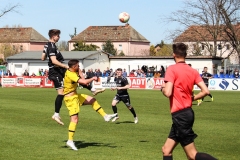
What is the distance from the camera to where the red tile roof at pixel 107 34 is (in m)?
118

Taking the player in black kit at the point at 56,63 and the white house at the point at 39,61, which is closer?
the player in black kit at the point at 56,63

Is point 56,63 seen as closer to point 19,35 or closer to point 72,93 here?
point 72,93

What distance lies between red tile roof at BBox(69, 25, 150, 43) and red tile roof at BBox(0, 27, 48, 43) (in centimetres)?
916

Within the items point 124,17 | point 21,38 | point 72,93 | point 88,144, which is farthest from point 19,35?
point 72,93

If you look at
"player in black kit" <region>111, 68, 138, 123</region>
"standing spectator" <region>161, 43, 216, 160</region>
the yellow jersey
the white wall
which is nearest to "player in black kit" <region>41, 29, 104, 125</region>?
the yellow jersey

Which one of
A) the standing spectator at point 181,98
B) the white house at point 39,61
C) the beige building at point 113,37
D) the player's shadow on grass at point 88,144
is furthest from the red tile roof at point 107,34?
the standing spectator at point 181,98

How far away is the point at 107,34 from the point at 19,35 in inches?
800

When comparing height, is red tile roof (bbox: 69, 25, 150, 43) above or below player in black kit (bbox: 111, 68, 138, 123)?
above

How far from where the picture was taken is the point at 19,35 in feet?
395

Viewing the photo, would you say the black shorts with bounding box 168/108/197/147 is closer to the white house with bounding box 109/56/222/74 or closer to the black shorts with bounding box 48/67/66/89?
the black shorts with bounding box 48/67/66/89

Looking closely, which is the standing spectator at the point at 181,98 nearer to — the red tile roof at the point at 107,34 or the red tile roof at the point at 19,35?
the red tile roof at the point at 107,34

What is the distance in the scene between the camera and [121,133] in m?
14.5

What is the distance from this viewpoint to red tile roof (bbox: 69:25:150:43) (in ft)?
386

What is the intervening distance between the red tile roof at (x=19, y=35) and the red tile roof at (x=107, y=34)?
9.16 m
